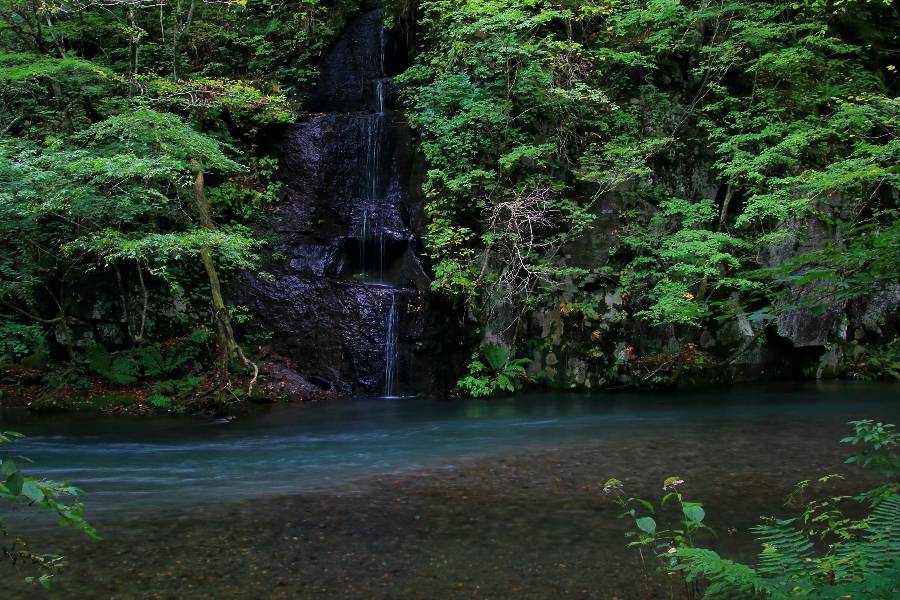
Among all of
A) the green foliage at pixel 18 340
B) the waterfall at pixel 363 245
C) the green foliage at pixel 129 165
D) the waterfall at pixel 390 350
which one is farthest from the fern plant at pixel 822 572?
the green foliage at pixel 18 340

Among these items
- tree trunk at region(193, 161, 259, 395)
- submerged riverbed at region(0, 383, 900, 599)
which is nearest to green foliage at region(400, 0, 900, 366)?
submerged riverbed at region(0, 383, 900, 599)

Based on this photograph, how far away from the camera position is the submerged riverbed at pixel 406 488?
3.96 m

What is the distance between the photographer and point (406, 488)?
588 centimetres

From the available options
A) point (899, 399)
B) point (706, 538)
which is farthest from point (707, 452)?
point (899, 399)

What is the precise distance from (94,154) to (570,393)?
30.1 feet

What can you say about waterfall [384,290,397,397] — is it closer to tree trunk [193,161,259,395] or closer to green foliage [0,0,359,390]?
tree trunk [193,161,259,395]

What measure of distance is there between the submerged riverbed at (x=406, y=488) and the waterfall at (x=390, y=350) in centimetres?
165

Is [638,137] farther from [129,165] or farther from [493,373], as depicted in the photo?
[129,165]

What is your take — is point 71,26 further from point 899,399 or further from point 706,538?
point 899,399

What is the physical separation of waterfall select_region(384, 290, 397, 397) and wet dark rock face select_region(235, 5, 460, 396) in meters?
0.02

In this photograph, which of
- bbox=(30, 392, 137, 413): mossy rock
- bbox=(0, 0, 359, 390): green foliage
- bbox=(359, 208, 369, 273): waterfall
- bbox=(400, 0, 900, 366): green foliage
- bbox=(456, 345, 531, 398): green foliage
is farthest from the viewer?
bbox=(359, 208, 369, 273): waterfall

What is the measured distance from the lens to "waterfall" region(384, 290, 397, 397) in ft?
40.2

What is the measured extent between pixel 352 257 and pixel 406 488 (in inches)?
330

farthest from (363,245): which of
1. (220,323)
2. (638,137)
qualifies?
(638,137)
